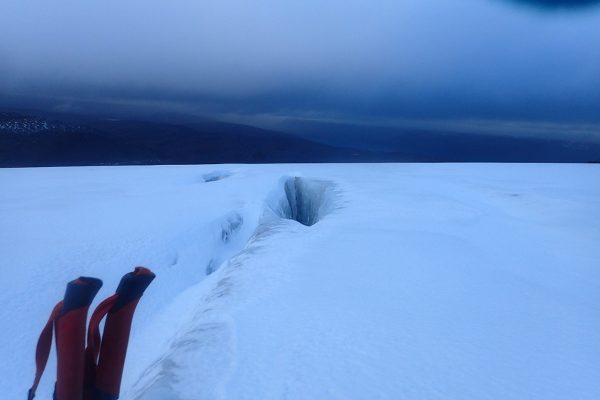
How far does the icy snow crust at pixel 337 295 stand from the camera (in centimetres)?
241

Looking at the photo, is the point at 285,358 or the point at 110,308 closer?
the point at 110,308

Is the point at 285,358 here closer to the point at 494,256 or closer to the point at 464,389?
the point at 464,389

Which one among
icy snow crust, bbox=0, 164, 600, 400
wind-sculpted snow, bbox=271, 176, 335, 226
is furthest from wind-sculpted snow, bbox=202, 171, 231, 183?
icy snow crust, bbox=0, 164, 600, 400

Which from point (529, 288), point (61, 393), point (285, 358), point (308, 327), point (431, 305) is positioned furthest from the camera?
point (529, 288)

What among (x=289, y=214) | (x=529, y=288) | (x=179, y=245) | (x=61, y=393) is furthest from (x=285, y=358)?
(x=289, y=214)

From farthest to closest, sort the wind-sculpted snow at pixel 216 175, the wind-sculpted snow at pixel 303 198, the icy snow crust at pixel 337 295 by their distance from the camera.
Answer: the wind-sculpted snow at pixel 216 175
the wind-sculpted snow at pixel 303 198
the icy snow crust at pixel 337 295

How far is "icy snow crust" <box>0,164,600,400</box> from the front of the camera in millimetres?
2414

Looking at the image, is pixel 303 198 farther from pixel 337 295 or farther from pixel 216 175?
pixel 337 295

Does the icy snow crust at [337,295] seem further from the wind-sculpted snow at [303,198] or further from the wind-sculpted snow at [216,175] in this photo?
the wind-sculpted snow at [216,175]

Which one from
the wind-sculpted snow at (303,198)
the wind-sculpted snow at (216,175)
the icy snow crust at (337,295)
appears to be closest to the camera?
the icy snow crust at (337,295)

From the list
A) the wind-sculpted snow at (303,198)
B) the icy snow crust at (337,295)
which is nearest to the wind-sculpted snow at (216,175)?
the wind-sculpted snow at (303,198)

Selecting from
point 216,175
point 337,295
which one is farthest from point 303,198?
point 337,295

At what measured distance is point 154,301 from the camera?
544 cm

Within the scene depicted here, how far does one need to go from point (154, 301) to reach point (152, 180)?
32.4ft
